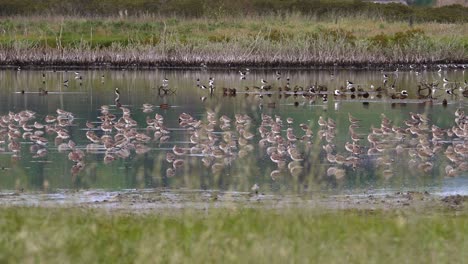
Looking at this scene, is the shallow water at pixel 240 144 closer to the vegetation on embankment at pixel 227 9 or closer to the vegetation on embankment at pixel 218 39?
the vegetation on embankment at pixel 218 39

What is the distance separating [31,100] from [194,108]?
641 cm

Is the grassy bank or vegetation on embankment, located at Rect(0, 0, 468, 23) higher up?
vegetation on embankment, located at Rect(0, 0, 468, 23)

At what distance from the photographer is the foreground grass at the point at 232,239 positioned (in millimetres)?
9359

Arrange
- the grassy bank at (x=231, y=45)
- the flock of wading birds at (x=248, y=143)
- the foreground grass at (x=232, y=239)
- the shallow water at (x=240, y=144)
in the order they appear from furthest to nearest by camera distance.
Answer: the grassy bank at (x=231, y=45) < the flock of wading birds at (x=248, y=143) < the shallow water at (x=240, y=144) < the foreground grass at (x=232, y=239)

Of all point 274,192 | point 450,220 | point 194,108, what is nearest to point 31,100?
point 194,108

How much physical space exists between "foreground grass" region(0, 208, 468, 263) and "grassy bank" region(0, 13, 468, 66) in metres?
38.7

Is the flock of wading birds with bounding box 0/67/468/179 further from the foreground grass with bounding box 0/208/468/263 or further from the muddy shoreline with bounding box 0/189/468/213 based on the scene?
the foreground grass with bounding box 0/208/468/263

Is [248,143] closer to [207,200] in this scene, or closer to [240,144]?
[240,144]

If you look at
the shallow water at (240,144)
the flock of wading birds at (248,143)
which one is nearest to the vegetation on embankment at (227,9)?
the shallow water at (240,144)

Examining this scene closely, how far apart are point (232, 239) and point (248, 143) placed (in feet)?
48.8

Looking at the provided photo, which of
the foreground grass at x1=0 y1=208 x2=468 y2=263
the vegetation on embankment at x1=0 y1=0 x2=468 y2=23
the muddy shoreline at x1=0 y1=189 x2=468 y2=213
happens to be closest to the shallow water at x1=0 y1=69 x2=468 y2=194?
the muddy shoreline at x1=0 y1=189 x2=468 y2=213

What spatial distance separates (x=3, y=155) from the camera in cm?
2295

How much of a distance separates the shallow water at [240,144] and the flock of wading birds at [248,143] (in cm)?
5

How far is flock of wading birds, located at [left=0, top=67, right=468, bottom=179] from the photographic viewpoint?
2178cm
